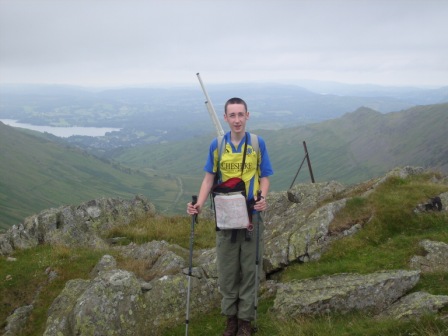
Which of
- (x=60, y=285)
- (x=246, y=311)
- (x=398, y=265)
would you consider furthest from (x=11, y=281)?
(x=398, y=265)

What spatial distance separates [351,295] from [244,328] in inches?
118

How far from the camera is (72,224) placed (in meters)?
21.6

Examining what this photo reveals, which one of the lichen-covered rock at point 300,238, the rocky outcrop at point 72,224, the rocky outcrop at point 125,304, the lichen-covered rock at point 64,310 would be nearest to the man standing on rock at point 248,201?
the rocky outcrop at point 125,304

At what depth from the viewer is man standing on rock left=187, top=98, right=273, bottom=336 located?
8.95 metres

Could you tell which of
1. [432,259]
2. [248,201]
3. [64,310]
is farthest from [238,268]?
[432,259]

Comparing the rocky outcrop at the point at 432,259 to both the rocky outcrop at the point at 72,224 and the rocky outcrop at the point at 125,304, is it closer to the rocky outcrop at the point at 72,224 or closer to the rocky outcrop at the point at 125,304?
the rocky outcrop at the point at 125,304

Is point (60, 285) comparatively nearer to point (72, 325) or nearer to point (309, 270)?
point (72, 325)

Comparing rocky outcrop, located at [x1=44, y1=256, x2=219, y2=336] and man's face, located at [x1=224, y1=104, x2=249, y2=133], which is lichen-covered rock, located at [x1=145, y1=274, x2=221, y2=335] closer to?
rocky outcrop, located at [x1=44, y1=256, x2=219, y2=336]

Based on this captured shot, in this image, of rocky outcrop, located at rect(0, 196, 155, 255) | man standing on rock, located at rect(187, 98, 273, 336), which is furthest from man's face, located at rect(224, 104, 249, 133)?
rocky outcrop, located at rect(0, 196, 155, 255)

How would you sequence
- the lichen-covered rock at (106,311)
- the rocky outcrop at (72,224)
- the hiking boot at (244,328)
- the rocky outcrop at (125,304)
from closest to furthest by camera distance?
the hiking boot at (244,328) < the lichen-covered rock at (106,311) < the rocky outcrop at (125,304) < the rocky outcrop at (72,224)

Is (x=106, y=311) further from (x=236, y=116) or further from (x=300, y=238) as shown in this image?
(x=300, y=238)

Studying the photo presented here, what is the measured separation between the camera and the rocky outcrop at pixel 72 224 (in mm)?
19328

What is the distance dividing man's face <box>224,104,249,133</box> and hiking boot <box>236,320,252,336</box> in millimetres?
4879

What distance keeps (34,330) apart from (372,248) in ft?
38.5
